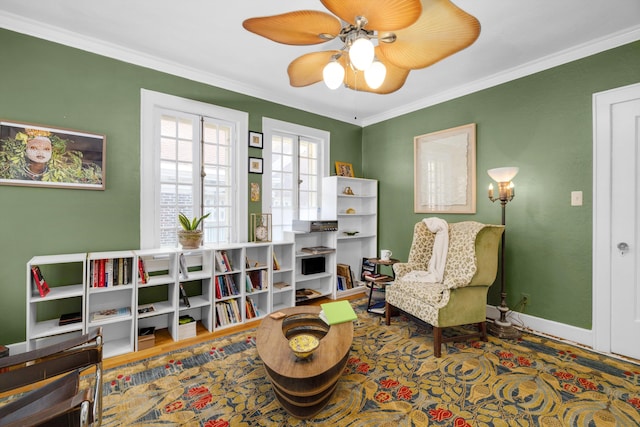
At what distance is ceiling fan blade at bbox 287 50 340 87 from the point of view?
5.79 ft

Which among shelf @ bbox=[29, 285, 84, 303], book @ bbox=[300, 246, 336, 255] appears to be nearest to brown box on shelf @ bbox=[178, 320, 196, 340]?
shelf @ bbox=[29, 285, 84, 303]

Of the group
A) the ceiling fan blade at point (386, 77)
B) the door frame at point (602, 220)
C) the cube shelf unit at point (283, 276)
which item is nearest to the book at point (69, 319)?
the cube shelf unit at point (283, 276)

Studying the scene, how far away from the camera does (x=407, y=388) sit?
2.02 metres

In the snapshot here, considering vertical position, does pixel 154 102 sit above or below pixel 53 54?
below

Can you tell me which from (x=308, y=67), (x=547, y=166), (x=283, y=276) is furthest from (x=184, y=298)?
(x=547, y=166)

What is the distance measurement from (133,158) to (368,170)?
3.22m

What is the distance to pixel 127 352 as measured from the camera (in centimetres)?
247

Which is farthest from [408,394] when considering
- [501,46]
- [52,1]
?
[52,1]

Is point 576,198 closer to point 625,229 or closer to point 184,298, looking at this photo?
point 625,229

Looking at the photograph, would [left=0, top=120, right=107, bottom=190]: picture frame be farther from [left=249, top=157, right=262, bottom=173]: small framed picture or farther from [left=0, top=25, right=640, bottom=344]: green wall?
[left=249, top=157, right=262, bottom=173]: small framed picture

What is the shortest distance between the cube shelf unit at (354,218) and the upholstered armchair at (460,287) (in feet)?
4.88

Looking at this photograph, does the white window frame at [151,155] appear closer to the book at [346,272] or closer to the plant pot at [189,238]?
the plant pot at [189,238]

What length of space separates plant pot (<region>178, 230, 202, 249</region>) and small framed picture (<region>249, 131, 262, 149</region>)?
4.28 ft

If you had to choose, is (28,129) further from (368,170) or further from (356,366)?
(368,170)
